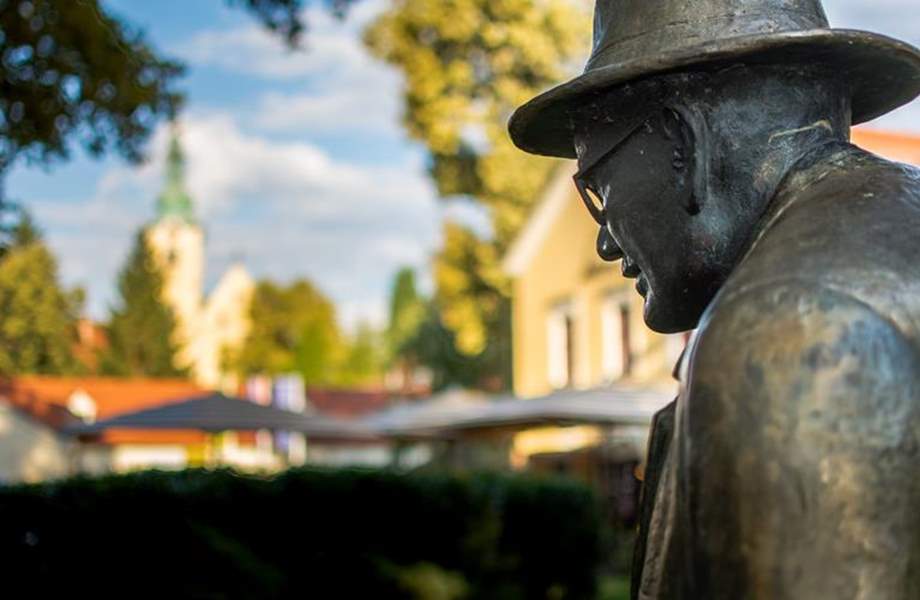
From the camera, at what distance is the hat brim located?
1.49 m

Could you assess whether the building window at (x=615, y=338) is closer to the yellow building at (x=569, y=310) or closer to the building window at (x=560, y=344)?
the yellow building at (x=569, y=310)

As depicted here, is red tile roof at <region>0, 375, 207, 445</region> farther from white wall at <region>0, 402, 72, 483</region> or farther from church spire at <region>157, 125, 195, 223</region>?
church spire at <region>157, 125, 195, 223</region>

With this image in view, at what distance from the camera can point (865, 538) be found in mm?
1207

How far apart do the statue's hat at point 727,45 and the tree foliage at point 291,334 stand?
68.2 meters

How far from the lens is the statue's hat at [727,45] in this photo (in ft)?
4.91

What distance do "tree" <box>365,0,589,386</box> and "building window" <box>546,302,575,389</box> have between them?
253 centimetres

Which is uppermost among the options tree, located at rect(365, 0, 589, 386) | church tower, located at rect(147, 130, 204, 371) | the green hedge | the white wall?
church tower, located at rect(147, 130, 204, 371)

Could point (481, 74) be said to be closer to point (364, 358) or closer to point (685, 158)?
point (685, 158)

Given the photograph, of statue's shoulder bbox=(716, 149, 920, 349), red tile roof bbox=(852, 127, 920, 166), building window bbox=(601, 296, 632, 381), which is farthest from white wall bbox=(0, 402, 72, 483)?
statue's shoulder bbox=(716, 149, 920, 349)

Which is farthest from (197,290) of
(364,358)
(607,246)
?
(607,246)

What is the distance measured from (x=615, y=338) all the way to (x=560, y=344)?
9.34 feet

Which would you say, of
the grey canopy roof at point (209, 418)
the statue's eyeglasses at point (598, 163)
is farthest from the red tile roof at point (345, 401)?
the statue's eyeglasses at point (598, 163)

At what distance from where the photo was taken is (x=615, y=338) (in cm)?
2616

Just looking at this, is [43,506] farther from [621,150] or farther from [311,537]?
[621,150]
